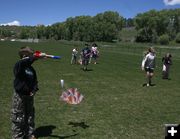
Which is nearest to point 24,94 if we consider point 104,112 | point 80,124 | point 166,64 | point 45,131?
point 45,131

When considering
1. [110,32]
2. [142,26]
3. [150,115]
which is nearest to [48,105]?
[150,115]

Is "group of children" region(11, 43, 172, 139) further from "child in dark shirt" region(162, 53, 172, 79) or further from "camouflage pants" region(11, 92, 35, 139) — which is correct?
"child in dark shirt" region(162, 53, 172, 79)

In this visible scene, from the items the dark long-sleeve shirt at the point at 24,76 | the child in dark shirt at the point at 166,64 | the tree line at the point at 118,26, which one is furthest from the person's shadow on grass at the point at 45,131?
the tree line at the point at 118,26

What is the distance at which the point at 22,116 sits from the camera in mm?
8008

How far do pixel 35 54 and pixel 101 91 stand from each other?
8.82m

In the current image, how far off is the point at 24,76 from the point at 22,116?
85cm

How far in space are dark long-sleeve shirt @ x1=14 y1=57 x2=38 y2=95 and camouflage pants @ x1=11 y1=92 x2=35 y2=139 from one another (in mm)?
167

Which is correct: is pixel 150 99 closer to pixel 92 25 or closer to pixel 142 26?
pixel 142 26

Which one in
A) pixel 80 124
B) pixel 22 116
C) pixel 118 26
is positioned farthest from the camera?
pixel 118 26

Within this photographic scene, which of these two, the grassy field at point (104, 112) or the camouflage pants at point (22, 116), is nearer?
the camouflage pants at point (22, 116)

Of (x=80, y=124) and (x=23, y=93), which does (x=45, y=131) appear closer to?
(x=80, y=124)

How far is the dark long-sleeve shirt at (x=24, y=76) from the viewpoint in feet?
25.3

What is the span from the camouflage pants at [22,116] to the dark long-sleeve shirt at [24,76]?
0.55 ft

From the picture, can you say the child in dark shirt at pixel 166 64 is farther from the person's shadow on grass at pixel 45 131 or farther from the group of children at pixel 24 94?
the group of children at pixel 24 94
